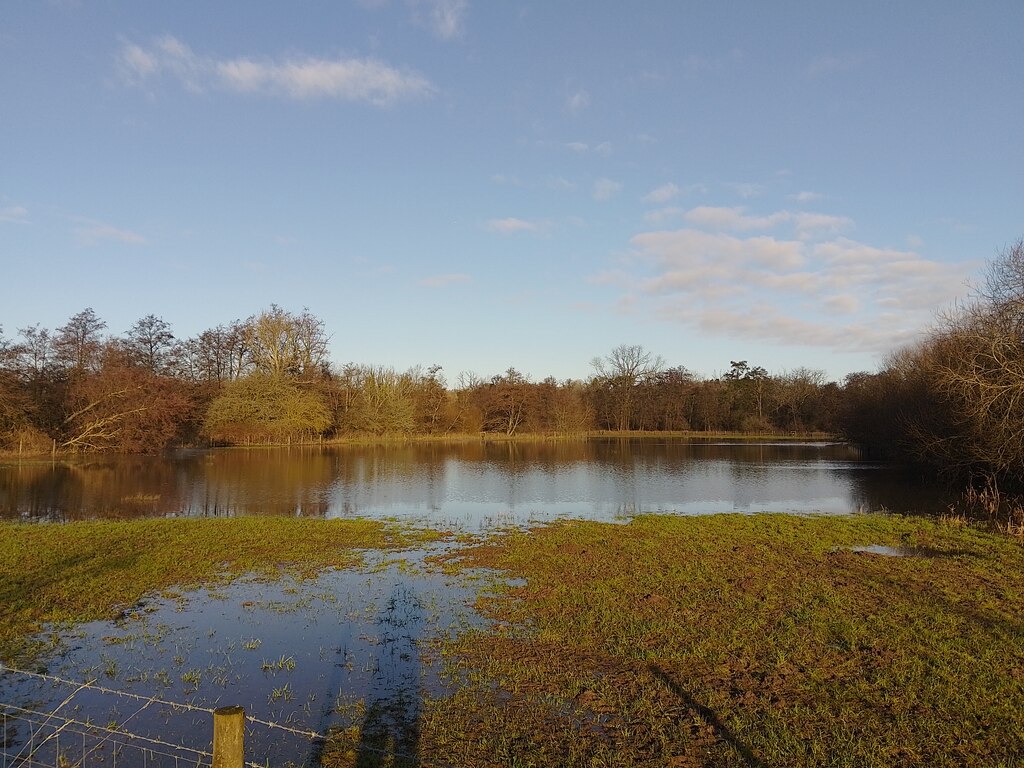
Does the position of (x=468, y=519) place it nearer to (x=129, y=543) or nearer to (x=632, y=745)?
(x=129, y=543)

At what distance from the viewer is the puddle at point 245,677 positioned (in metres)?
6.08

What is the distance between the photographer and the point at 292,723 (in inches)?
254

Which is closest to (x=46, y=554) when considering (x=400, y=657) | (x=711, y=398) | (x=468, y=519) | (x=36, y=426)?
(x=400, y=657)

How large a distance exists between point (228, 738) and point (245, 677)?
4.72 m

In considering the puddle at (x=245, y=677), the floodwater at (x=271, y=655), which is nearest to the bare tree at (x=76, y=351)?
the floodwater at (x=271, y=655)

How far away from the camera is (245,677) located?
7.59 m

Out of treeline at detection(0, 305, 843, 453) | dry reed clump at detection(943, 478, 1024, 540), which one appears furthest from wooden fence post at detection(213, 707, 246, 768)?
treeline at detection(0, 305, 843, 453)

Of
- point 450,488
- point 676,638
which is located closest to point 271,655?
point 676,638

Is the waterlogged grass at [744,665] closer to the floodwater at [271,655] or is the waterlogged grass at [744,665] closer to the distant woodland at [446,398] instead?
the floodwater at [271,655]

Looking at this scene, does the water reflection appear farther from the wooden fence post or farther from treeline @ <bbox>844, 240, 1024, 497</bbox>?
the wooden fence post

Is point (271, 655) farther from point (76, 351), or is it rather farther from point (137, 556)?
point (76, 351)

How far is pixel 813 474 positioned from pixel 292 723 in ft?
119

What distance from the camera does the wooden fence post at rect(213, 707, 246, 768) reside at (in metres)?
3.42

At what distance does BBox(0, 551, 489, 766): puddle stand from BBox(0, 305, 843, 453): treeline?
40740 mm
